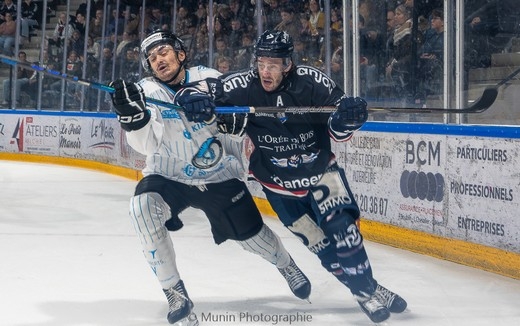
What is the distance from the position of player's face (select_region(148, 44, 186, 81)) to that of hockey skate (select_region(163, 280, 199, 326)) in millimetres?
782

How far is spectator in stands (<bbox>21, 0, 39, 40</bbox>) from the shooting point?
1268 centimetres

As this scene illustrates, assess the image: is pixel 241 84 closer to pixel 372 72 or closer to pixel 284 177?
pixel 284 177

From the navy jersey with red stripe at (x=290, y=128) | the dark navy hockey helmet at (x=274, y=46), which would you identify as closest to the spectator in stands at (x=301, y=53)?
the navy jersey with red stripe at (x=290, y=128)

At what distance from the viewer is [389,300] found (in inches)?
140

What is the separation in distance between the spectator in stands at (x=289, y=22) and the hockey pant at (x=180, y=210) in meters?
3.81

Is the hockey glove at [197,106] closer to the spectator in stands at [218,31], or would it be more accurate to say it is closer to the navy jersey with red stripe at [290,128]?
the navy jersey with red stripe at [290,128]

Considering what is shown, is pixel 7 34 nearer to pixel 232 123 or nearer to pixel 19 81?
pixel 19 81

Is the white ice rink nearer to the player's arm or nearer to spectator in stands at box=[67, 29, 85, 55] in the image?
the player's arm

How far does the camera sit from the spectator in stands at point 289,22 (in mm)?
7323

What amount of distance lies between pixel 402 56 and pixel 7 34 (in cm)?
854

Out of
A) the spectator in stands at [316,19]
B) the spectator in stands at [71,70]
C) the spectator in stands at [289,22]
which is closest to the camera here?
the spectator in stands at [316,19]

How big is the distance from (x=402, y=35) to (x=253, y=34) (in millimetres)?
2372

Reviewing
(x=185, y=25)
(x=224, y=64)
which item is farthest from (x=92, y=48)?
(x=224, y=64)

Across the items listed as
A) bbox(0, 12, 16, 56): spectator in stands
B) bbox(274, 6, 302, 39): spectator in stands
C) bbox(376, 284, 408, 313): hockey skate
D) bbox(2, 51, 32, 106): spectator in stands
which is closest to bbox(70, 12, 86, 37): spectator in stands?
bbox(2, 51, 32, 106): spectator in stands
